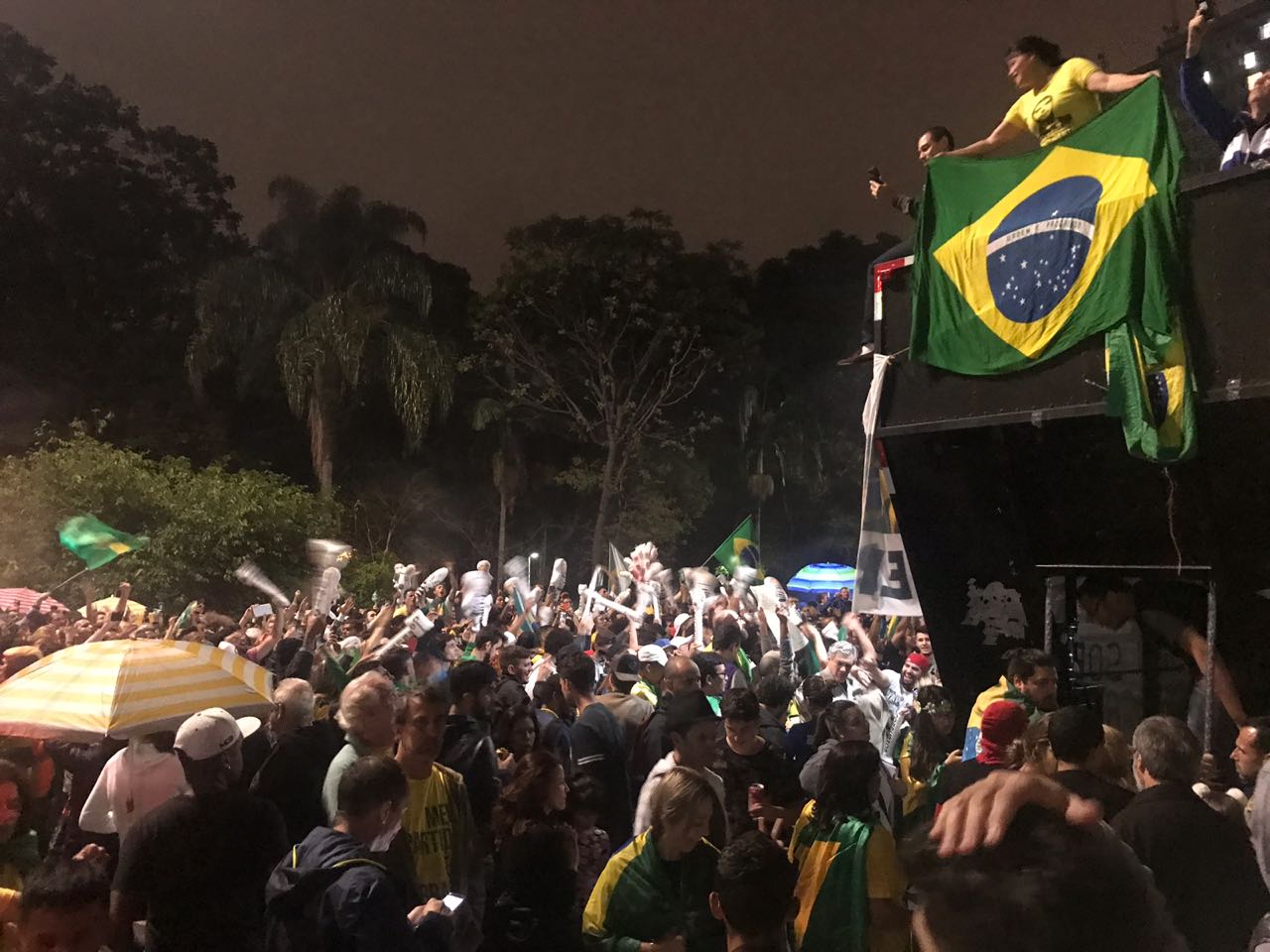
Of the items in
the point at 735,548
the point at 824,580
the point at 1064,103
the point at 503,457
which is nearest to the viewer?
the point at 1064,103

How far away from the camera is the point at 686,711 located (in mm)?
5020

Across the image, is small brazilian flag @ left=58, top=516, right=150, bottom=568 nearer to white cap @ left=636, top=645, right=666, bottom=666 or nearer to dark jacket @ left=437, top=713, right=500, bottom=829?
white cap @ left=636, top=645, right=666, bottom=666

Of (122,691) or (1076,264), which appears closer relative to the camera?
(122,691)

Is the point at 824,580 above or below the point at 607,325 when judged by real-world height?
below

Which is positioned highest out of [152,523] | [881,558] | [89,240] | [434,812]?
[89,240]

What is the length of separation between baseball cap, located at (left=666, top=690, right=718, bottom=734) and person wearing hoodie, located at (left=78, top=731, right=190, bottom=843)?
2234 mm

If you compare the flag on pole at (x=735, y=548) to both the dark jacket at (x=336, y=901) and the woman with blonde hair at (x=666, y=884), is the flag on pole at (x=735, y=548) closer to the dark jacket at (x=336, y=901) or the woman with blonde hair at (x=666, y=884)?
the woman with blonde hair at (x=666, y=884)

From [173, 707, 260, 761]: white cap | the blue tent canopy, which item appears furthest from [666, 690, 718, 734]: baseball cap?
the blue tent canopy

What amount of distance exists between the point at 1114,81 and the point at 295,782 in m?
5.64

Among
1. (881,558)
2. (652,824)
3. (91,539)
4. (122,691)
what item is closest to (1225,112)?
(881,558)

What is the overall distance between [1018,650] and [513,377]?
26.3 m

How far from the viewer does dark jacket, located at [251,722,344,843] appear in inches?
184

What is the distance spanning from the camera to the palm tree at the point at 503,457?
1224 inches

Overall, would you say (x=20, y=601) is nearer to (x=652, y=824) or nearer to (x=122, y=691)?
(x=122, y=691)
